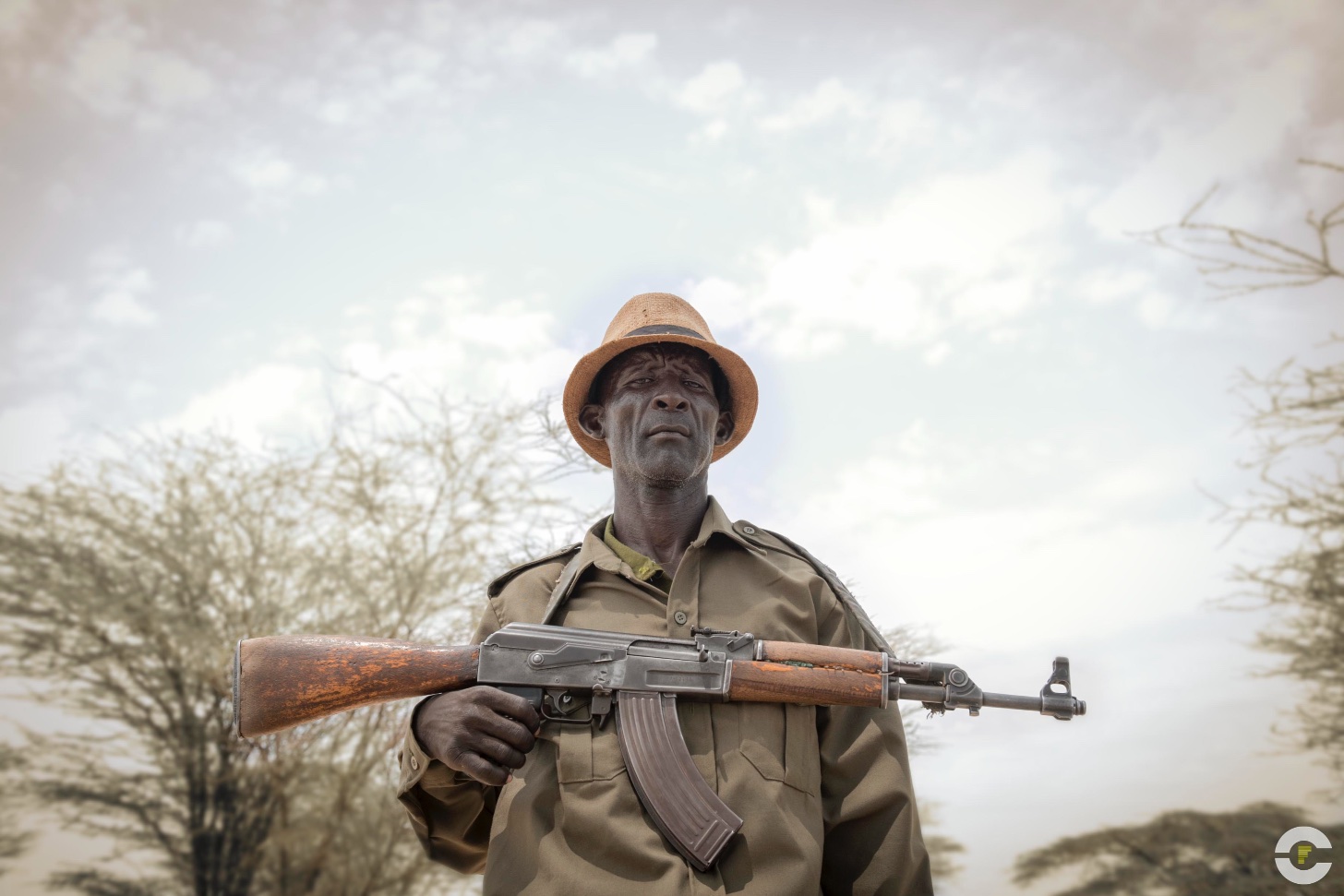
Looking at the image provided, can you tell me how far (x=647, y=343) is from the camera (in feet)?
12.0

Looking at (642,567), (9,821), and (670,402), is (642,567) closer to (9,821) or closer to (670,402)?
(670,402)

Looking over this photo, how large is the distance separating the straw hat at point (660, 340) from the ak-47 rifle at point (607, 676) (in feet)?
3.91

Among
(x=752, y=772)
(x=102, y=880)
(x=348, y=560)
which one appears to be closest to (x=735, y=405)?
(x=752, y=772)

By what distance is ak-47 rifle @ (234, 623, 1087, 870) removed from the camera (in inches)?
114

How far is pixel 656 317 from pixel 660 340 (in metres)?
0.18

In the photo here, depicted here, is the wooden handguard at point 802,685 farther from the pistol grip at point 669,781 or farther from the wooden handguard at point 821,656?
the pistol grip at point 669,781

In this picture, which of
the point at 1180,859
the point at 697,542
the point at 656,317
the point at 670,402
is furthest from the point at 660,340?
the point at 1180,859

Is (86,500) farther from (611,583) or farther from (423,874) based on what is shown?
(611,583)

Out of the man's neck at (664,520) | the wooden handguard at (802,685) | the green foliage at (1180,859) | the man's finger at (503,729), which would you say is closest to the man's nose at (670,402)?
the man's neck at (664,520)

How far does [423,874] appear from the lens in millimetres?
7105

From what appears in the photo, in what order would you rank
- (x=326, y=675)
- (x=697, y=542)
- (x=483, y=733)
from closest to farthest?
(x=483, y=733) < (x=326, y=675) < (x=697, y=542)

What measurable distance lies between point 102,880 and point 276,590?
231 cm

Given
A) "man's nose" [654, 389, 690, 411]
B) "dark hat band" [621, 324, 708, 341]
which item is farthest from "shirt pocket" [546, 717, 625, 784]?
"dark hat band" [621, 324, 708, 341]

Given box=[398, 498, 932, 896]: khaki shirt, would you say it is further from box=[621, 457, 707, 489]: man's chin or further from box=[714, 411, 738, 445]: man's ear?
box=[714, 411, 738, 445]: man's ear
